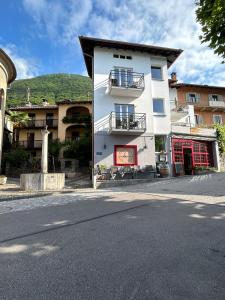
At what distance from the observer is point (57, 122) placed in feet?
111

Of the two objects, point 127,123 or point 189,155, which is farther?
point 189,155

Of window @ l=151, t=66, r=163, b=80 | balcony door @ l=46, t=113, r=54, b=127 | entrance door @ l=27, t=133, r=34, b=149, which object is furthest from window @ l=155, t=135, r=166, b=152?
entrance door @ l=27, t=133, r=34, b=149

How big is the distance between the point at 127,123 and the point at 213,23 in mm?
10690

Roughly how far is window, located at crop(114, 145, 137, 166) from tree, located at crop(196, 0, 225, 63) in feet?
36.6

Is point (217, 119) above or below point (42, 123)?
below

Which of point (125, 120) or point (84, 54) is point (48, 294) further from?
point (84, 54)

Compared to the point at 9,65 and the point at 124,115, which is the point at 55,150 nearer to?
the point at 9,65

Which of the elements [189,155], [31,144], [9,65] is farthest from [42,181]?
[31,144]

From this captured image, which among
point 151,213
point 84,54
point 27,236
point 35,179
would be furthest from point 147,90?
point 27,236

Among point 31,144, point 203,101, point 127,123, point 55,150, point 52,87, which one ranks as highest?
point 52,87

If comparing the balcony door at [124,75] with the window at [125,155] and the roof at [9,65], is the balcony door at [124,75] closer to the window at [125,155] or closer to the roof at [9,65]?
the window at [125,155]

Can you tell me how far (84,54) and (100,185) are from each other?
38.9 ft

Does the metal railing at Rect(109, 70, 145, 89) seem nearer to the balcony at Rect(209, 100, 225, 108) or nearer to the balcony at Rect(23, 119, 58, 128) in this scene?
the balcony at Rect(209, 100, 225, 108)

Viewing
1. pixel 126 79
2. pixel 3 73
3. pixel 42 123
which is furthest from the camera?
pixel 42 123
